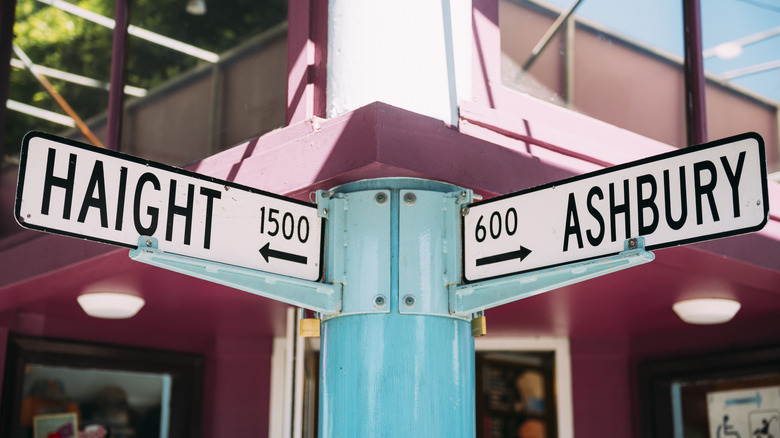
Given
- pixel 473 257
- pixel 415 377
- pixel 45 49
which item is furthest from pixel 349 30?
pixel 45 49

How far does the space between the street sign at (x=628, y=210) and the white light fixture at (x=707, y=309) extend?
2266mm

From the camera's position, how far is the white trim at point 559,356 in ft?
20.5

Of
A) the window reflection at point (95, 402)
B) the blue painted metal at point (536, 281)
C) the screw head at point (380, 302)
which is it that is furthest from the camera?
the window reflection at point (95, 402)

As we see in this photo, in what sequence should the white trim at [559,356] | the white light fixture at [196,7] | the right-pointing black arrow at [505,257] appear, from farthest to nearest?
the white light fixture at [196,7], the white trim at [559,356], the right-pointing black arrow at [505,257]

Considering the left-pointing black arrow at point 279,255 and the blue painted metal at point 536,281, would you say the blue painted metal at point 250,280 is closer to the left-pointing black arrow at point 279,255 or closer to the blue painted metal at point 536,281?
the left-pointing black arrow at point 279,255

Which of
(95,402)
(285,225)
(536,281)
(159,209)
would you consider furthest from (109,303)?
Result: (536,281)

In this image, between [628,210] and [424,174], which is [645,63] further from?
[628,210]

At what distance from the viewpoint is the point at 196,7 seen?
6445 mm

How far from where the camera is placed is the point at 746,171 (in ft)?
8.86

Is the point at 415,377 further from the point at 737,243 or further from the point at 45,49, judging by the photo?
the point at 45,49

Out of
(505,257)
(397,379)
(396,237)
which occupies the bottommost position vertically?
(397,379)

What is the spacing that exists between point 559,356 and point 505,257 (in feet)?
10.8

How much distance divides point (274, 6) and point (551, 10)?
7.99 feet

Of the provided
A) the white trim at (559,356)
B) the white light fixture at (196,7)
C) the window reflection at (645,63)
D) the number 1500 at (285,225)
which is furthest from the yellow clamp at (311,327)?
the white light fixture at (196,7)
